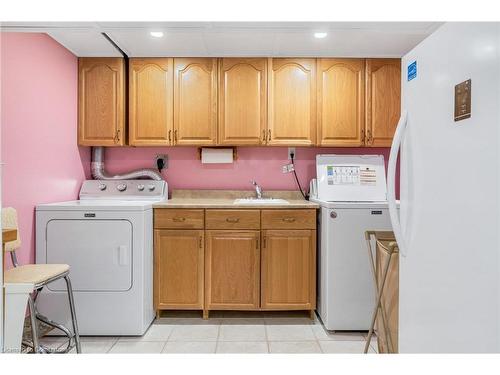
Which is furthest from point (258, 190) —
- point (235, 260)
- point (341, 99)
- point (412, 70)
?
point (412, 70)

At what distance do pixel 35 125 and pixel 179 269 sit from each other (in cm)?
139

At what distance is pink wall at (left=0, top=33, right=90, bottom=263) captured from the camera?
2.13m

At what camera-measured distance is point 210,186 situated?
10.7 ft

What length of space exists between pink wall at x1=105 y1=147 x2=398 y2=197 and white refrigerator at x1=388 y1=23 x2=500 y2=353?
183 cm

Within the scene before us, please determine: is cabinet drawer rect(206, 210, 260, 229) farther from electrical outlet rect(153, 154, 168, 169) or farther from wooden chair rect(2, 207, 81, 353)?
wooden chair rect(2, 207, 81, 353)

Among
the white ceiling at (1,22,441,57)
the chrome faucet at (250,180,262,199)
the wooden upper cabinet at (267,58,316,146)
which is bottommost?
the chrome faucet at (250,180,262,199)

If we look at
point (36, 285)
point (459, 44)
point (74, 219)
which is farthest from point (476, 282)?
point (74, 219)

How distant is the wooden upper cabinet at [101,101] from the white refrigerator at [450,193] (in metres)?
2.31

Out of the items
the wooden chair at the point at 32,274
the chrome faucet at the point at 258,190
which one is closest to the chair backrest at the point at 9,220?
the wooden chair at the point at 32,274

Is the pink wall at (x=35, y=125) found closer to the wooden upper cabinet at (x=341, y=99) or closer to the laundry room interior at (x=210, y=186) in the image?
the laundry room interior at (x=210, y=186)

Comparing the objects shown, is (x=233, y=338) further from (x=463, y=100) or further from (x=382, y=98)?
(x=382, y=98)

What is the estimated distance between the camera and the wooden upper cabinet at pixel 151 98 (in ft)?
9.76

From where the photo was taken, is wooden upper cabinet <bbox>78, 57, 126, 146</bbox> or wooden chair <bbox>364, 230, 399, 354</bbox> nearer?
wooden chair <bbox>364, 230, 399, 354</bbox>

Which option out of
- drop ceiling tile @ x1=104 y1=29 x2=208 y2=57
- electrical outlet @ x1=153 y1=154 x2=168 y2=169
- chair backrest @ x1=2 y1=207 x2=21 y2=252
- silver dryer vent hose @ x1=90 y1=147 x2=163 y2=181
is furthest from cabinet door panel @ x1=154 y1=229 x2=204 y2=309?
drop ceiling tile @ x1=104 y1=29 x2=208 y2=57
